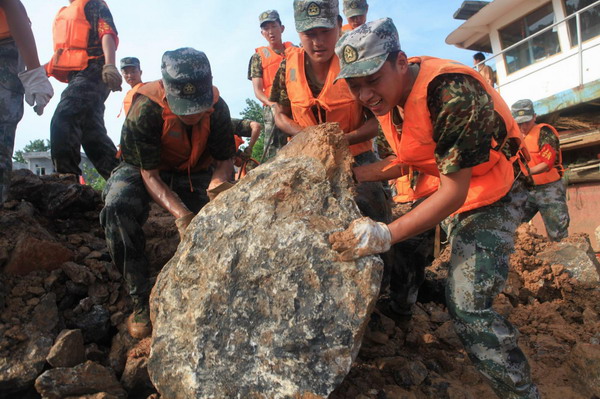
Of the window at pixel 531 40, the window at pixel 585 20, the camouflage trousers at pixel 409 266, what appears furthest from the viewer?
the window at pixel 531 40

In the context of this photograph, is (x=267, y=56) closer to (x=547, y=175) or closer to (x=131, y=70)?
(x=131, y=70)

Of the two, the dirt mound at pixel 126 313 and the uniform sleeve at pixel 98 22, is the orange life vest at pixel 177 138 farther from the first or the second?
the uniform sleeve at pixel 98 22

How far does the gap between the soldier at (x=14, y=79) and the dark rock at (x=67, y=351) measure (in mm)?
1324

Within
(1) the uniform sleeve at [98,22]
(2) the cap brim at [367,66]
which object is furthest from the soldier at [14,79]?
(2) the cap brim at [367,66]

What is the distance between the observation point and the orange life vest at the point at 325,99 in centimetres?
288

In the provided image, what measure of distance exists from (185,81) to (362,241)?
1617 mm

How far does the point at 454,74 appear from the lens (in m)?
1.92

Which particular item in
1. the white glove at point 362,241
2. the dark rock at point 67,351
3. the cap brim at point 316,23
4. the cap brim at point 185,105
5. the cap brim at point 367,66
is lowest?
the dark rock at point 67,351

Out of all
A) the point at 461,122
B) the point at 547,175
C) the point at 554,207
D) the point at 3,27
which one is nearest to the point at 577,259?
the point at 554,207

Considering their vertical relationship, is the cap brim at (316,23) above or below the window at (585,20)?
below

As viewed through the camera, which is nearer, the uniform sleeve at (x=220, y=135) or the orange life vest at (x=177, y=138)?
the orange life vest at (x=177, y=138)

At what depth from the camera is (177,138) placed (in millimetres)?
3051

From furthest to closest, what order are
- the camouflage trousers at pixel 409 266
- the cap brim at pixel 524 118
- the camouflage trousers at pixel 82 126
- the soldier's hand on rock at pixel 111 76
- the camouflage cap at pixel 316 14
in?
the cap brim at pixel 524 118 → the camouflage trousers at pixel 82 126 → the soldier's hand on rock at pixel 111 76 → the camouflage trousers at pixel 409 266 → the camouflage cap at pixel 316 14

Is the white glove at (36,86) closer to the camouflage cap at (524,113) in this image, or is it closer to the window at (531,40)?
the camouflage cap at (524,113)
